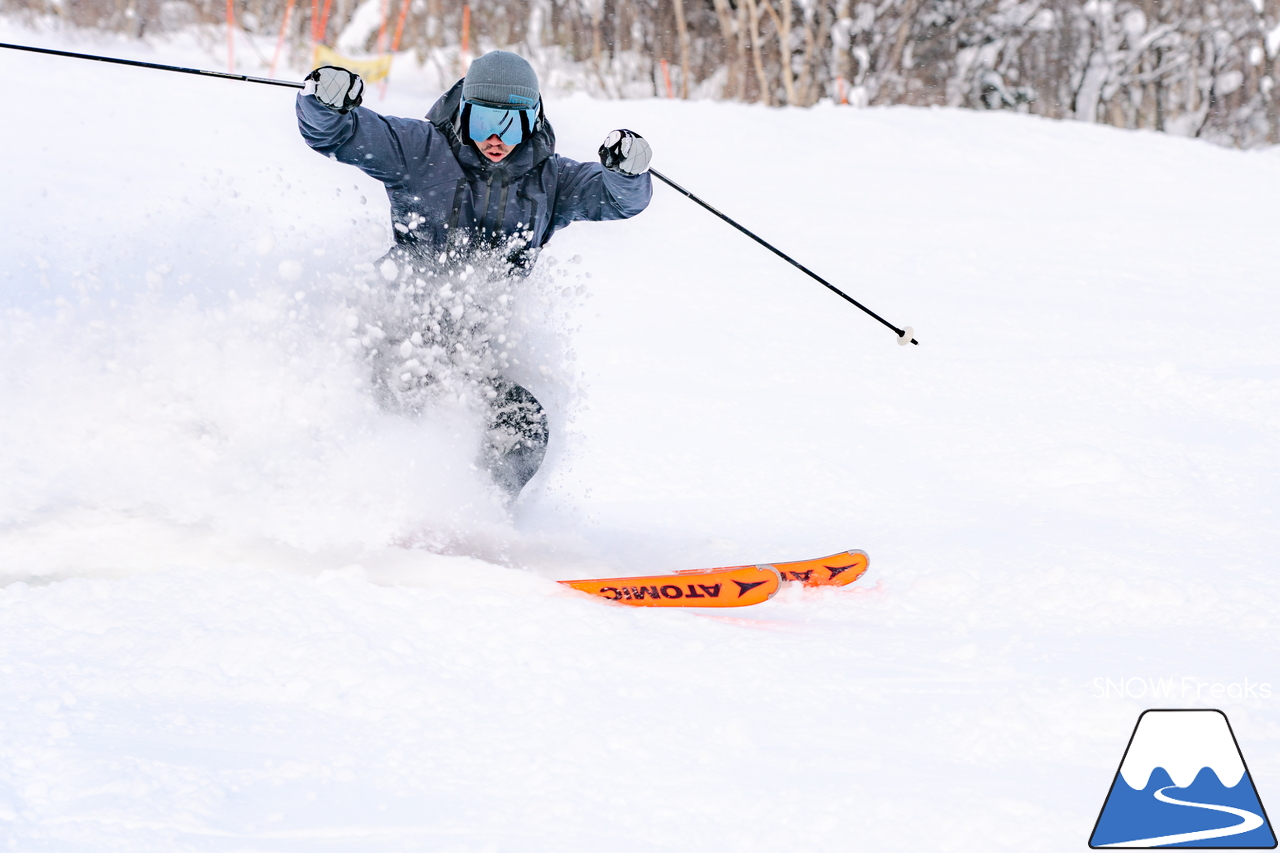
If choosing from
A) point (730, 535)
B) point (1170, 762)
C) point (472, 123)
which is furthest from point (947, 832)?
point (472, 123)

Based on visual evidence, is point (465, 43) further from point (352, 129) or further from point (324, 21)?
point (352, 129)

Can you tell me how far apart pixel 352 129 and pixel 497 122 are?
0.40m

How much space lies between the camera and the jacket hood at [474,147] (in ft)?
10.4

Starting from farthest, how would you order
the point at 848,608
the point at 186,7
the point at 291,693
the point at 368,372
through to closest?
the point at 186,7 → the point at 368,372 → the point at 848,608 → the point at 291,693

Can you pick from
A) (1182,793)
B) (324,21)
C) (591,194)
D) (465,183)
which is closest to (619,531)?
(591,194)

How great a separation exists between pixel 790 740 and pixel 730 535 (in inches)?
65.2

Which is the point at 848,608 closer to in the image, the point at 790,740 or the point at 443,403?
the point at 790,740

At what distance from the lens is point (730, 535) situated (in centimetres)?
369

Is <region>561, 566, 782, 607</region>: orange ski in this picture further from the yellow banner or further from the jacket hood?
the yellow banner

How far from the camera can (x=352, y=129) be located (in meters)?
3.02

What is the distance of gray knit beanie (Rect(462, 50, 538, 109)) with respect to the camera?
3.02 m

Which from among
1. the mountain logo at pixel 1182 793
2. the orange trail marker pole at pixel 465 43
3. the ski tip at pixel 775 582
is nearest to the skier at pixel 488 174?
the ski tip at pixel 775 582

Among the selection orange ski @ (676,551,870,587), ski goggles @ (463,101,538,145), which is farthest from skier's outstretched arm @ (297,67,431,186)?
orange ski @ (676,551,870,587)

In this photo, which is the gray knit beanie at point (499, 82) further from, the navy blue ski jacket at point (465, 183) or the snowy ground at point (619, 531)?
the snowy ground at point (619, 531)
